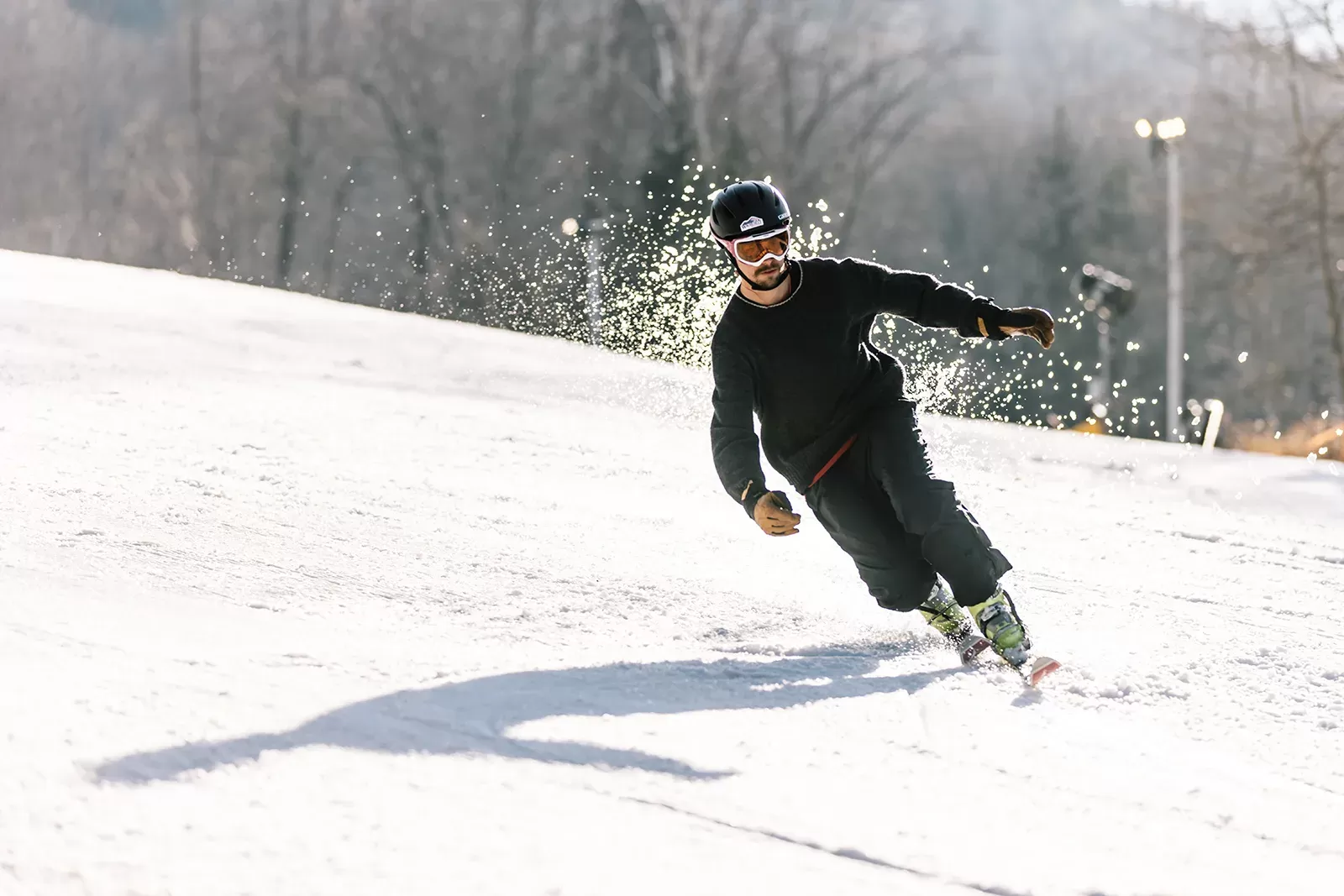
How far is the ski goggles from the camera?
3625 millimetres

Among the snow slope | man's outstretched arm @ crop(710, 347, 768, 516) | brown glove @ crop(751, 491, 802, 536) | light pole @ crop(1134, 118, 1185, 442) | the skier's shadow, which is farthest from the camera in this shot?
light pole @ crop(1134, 118, 1185, 442)

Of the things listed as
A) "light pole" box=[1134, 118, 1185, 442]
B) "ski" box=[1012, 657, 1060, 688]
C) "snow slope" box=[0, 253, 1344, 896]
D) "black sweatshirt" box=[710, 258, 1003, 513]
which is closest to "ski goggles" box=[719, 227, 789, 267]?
"black sweatshirt" box=[710, 258, 1003, 513]

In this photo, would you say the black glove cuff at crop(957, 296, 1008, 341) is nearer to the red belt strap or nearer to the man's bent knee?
the red belt strap

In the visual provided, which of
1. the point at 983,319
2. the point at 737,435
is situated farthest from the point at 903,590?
the point at 983,319

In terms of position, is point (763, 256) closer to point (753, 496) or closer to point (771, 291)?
point (771, 291)

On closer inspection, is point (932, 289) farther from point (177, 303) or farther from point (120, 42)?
point (120, 42)

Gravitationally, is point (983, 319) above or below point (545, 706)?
above

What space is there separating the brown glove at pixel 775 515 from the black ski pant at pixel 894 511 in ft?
1.23

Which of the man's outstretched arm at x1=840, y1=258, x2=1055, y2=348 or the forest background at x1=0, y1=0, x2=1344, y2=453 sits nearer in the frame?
the man's outstretched arm at x1=840, y1=258, x2=1055, y2=348

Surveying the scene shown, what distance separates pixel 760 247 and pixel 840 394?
0.45 metres

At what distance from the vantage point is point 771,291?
369 centimetres

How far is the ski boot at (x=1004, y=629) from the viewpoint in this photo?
3467 millimetres

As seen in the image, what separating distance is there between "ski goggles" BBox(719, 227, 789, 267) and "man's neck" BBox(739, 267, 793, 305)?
0.21 ft

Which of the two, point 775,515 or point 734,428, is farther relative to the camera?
point 734,428
